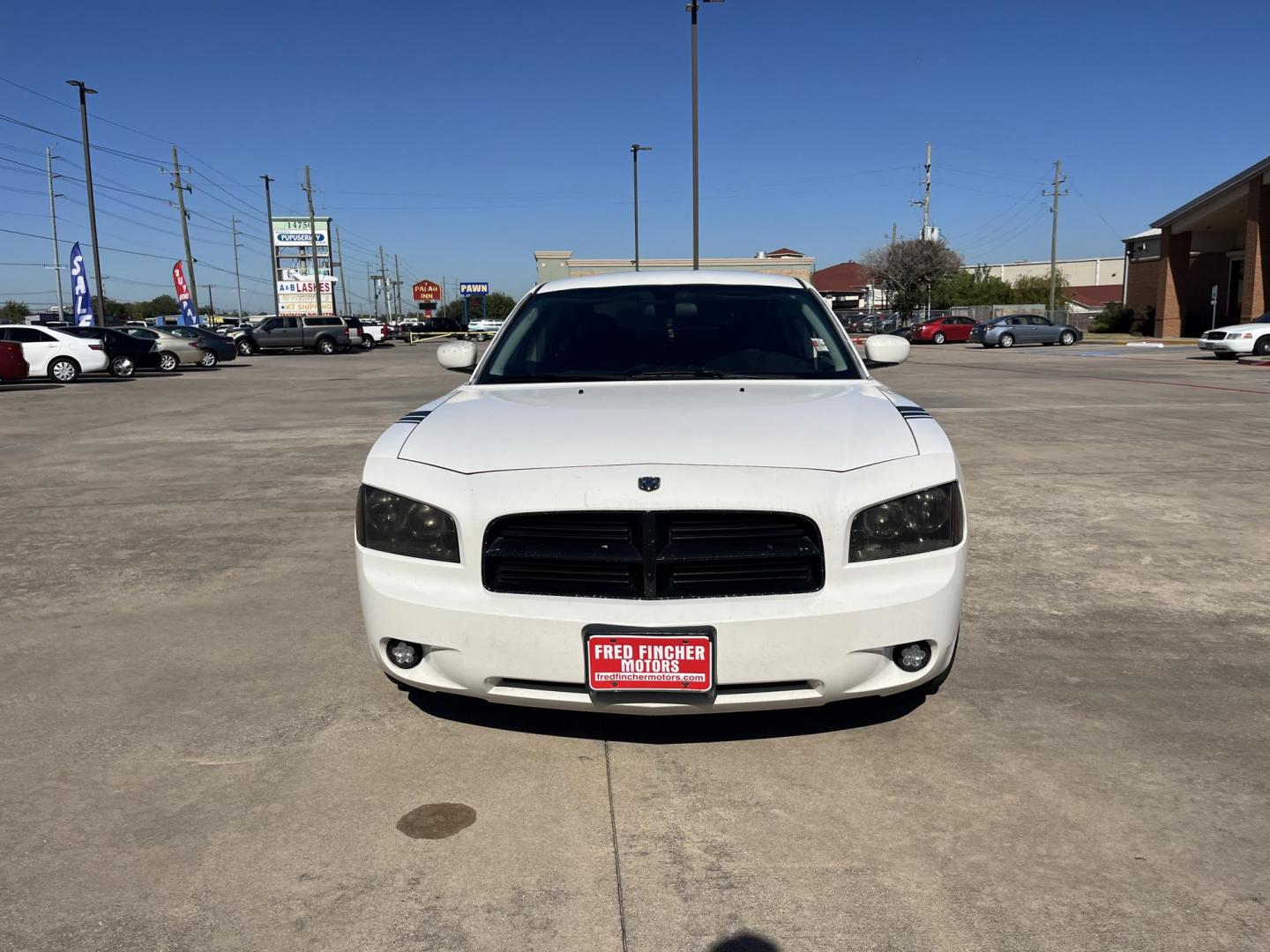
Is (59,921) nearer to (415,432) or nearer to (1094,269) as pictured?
(415,432)

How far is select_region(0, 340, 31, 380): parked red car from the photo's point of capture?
21.4m

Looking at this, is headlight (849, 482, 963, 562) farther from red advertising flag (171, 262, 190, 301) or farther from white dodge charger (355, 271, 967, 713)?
red advertising flag (171, 262, 190, 301)

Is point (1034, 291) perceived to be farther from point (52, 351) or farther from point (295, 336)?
point (52, 351)

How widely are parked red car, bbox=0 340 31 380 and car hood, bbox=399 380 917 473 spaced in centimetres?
2174

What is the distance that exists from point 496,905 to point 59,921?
3.51ft

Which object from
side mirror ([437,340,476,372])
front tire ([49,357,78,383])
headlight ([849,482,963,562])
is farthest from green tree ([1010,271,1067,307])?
headlight ([849,482,963,562])

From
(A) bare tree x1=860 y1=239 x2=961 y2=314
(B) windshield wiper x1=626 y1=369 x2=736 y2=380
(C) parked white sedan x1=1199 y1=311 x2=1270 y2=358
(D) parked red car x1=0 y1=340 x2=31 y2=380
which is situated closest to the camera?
(B) windshield wiper x1=626 y1=369 x2=736 y2=380

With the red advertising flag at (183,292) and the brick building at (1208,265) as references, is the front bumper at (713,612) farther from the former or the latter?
the red advertising flag at (183,292)

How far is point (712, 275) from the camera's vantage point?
5.16 meters

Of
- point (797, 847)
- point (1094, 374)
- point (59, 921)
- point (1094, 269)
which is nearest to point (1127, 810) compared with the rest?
point (797, 847)

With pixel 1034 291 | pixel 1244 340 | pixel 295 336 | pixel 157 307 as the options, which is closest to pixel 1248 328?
pixel 1244 340

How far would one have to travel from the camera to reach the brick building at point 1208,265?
1436 inches

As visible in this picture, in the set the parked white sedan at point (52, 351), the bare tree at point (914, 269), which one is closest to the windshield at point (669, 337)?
the parked white sedan at point (52, 351)

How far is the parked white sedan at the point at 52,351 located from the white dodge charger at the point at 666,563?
24.6 m
